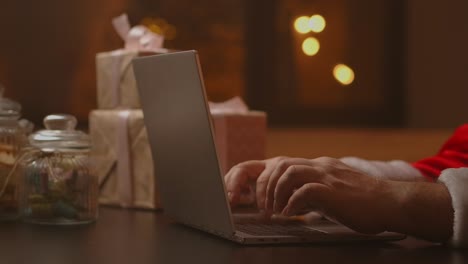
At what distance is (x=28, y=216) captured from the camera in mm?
1309

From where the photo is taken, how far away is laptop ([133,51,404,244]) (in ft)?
3.40

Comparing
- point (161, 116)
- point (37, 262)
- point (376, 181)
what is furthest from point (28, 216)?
point (376, 181)

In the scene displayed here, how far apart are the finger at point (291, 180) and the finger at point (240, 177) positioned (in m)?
0.19

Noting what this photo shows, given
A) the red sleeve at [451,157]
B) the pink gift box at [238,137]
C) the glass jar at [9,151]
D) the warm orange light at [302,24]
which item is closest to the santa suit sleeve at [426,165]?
the red sleeve at [451,157]

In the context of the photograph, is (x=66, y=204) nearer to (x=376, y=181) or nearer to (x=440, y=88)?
(x=376, y=181)

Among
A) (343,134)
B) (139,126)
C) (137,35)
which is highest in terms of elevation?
(137,35)

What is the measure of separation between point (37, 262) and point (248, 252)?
22 centimetres

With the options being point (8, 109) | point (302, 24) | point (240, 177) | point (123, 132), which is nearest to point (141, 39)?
point (123, 132)

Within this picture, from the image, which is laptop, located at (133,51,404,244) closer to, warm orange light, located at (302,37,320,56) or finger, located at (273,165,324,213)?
finger, located at (273,165,324,213)

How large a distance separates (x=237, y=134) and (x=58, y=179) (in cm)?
34

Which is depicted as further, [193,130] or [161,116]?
[161,116]

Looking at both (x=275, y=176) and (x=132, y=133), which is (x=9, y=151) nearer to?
(x=132, y=133)

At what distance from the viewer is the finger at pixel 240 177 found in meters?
1.22

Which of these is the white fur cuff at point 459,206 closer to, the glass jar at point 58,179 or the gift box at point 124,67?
the glass jar at point 58,179
